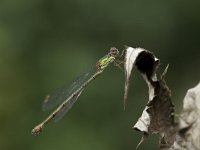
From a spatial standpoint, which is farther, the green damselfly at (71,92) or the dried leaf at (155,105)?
the green damselfly at (71,92)

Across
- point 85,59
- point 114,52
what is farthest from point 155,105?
point 85,59

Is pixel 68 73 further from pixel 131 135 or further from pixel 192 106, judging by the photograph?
pixel 192 106

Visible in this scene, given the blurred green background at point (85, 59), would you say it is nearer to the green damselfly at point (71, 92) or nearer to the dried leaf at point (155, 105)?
the green damselfly at point (71, 92)

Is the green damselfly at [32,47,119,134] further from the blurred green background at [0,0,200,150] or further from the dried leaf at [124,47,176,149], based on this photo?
the blurred green background at [0,0,200,150]

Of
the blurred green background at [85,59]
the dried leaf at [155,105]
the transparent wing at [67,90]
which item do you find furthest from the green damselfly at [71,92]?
the blurred green background at [85,59]

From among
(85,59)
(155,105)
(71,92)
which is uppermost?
(155,105)

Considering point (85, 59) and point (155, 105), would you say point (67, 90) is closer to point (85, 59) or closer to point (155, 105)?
point (155, 105)

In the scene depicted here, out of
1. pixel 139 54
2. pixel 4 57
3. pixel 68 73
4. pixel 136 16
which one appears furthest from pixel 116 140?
pixel 139 54

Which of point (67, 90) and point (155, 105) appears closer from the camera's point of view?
point (155, 105)
